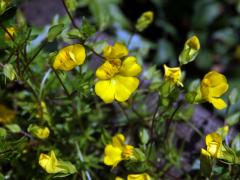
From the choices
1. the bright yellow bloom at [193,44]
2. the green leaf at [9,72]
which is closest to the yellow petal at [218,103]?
the bright yellow bloom at [193,44]

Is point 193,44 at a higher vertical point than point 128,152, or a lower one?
higher

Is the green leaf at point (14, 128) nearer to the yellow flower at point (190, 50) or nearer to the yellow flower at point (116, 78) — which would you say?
the yellow flower at point (116, 78)

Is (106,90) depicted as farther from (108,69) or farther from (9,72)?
(9,72)

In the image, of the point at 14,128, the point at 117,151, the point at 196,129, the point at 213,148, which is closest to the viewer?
the point at 213,148

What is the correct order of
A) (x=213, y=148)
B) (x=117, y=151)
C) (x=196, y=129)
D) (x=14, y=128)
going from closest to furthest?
(x=213, y=148), (x=117, y=151), (x=14, y=128), (x=196, y=129)

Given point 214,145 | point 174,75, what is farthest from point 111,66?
point 214,145

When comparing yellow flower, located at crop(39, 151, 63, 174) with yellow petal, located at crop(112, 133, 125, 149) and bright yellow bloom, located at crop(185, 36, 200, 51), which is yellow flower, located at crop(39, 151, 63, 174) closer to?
yellow petal, located at crop(112, 133, 125, 149)

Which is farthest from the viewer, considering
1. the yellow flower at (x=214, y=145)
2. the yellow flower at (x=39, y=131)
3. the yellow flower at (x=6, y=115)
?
the yellow flower at (x=6, y=115)
